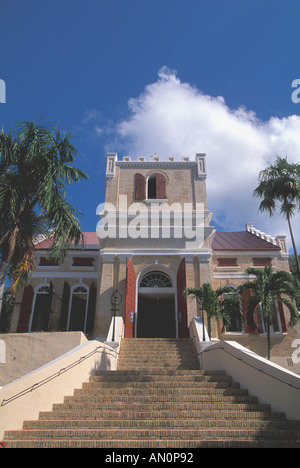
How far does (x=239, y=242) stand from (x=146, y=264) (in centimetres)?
751

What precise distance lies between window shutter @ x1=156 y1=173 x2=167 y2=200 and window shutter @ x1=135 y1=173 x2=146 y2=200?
798mm

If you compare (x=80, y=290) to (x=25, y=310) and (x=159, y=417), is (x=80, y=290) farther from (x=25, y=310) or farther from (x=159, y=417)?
(x=159, y=417)

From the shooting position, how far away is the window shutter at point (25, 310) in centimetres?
1747

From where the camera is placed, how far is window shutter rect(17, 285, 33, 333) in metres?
17.5

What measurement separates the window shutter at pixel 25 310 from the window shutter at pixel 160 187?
9.19m

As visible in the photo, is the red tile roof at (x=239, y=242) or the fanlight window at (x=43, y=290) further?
the red tile roof at (x=239, y=242)

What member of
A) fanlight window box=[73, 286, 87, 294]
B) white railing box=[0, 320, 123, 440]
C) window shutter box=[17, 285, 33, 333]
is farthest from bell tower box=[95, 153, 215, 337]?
white railing box=[0, 320, 123, 440]

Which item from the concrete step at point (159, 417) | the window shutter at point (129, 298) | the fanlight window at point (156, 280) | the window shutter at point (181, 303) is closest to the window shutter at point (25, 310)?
the window shutter at point (129, 298)

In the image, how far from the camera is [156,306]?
63.1ft

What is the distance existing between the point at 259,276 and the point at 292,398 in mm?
6463

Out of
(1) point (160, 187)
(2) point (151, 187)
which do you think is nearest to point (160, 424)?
(1) point (160, 187)

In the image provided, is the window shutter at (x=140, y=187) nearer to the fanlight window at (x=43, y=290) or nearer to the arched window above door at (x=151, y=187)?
the arched window above door at (x=151, y=187)

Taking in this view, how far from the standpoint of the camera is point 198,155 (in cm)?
2020

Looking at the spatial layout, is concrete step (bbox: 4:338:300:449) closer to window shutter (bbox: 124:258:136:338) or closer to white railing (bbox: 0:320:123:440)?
white railing (bbox: 0:320:123:440)
